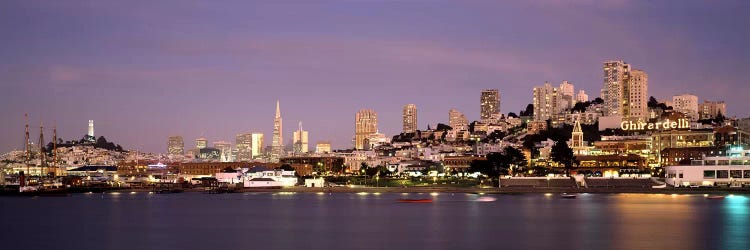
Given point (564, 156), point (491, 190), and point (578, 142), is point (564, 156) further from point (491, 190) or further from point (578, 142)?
point (578, 142)

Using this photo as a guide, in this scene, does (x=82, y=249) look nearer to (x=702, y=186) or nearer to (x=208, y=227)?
(x=208, y=227)

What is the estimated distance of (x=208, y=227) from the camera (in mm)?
64312

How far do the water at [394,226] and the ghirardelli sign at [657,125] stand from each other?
76729mm

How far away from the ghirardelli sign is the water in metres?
76.7

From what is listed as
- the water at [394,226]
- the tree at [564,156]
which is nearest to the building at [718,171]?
the tree at [564,156]

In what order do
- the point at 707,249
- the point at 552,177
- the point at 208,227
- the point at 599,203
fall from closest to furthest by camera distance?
the point at 707,249 → the point at 208,227 → the point at 599,203 → the point at 552,177

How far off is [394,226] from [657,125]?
12045 cm

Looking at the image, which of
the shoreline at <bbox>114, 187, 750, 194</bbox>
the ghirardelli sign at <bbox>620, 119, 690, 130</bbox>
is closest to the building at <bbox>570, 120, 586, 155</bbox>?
the ghirardelli sign at <bbox>620, 119, 690, 130</bbox>

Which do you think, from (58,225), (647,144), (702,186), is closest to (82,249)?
(58,225)

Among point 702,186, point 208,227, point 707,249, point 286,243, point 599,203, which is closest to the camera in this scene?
point 707,249

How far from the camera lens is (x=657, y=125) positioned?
17262 centimetres

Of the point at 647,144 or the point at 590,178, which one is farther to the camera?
the point at 647,144

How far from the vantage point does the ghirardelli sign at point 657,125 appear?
164 meters

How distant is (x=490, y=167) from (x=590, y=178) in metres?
14.0
